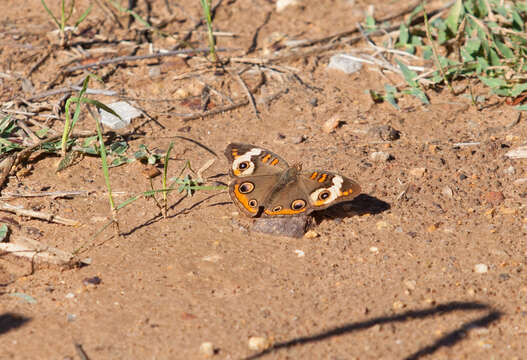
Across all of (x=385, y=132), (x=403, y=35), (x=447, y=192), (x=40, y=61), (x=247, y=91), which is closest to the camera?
(x=447, y=192)

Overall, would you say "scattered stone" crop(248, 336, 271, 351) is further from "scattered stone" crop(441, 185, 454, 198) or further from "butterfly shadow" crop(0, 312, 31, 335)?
"scattered stone" crop(441, 185, 454, 198)

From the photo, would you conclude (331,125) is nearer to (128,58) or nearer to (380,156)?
(380,156)

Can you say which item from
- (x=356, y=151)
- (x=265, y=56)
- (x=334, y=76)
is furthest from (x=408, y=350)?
(x=265, y=56)

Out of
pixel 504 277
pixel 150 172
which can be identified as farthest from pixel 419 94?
pixel 150 172

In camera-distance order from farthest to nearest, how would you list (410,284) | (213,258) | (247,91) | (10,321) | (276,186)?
(247,91)
(276,186)
(213,258)
(410,284)
(10,321)

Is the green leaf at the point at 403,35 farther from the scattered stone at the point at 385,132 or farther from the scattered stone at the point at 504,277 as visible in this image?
the scattered stone at the point at 504,277

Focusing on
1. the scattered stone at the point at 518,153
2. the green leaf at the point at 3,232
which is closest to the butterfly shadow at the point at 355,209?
the scattered stone at the point at 518,153
